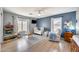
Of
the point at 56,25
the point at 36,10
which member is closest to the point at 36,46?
the point at 56,25

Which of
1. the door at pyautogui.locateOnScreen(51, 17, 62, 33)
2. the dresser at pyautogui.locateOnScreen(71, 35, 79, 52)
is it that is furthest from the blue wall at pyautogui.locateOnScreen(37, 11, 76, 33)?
the dresser at pyautogui.locateOnScreen(71, 35, 79, 52)

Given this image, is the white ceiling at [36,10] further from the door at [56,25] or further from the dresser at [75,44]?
the dresser at [75,44]

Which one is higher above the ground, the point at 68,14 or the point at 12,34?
the point at 68,14

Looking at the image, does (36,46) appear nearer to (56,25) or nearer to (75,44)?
(56,25)

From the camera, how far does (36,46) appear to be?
1.58 metres

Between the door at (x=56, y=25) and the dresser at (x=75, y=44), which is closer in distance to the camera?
the dresser at (x=75, y=44)


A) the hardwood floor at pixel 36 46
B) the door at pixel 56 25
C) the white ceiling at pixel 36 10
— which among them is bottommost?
the hardwood floor at pixel 36 46

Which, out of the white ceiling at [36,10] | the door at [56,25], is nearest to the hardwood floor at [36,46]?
the door at [56,25]

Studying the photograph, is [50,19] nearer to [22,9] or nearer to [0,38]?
[22,9]

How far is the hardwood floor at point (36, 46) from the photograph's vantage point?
153 centimetres

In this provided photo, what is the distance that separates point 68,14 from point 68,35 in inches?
13.7

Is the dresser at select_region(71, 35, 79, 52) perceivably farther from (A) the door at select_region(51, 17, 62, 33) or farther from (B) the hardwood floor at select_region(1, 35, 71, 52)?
(A) the door at select_region(51, 17, 62, 33)
